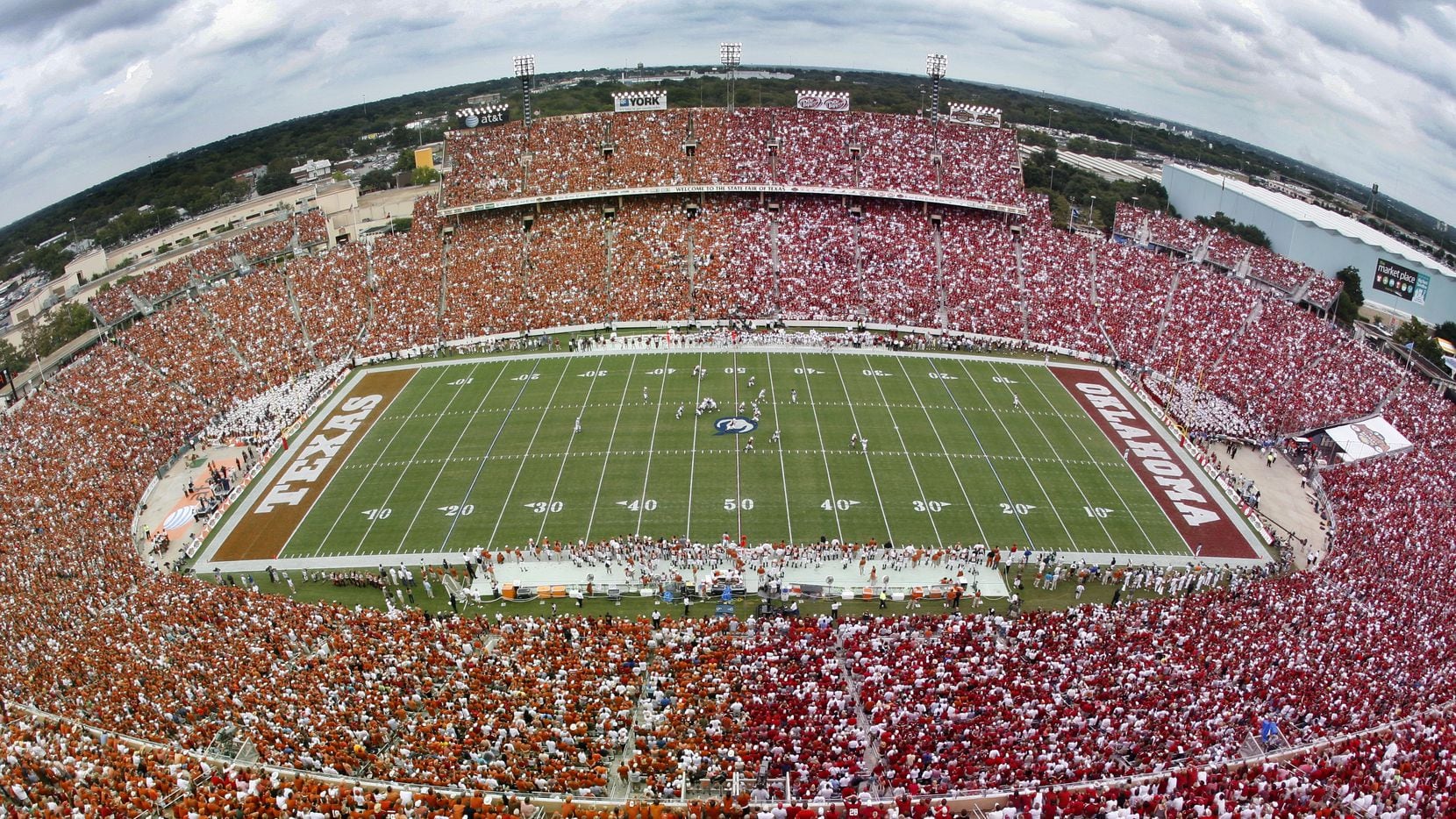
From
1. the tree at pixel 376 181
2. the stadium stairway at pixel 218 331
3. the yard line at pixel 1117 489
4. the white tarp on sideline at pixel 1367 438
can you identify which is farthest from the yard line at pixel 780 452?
the tree at pixel 376 181

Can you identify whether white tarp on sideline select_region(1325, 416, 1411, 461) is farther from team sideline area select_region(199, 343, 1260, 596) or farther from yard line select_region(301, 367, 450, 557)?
yard line select_region(301, 367, 450, 557)

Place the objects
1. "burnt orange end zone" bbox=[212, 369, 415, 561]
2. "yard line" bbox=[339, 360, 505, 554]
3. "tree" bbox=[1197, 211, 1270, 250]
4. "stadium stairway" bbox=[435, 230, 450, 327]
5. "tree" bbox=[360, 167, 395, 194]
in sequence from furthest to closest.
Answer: "tree" bbox=[360, 167, 395, 194]
"tree" bbox=[1197, 211, 1270, 250]
"stadium stairway" bbox=[435, 230, 450, 327]
"yard line" bbox=[339, 360, 505, 554]
"burnt orange end zone" bbox=[212, 369, 415, 561]

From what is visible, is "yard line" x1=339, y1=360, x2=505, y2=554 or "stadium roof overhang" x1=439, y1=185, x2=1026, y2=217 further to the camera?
"stadium roof overhang" x1=439, y1=185, x2=1026, y2=217

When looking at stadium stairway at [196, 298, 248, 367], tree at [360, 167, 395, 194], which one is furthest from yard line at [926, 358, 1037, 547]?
tree at [360, 167, 395, 194]

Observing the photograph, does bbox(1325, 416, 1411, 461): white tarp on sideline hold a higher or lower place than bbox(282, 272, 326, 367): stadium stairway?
higher

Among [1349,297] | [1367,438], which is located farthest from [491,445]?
[1349,297]

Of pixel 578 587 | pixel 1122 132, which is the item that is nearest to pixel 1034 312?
pixel 578 587
